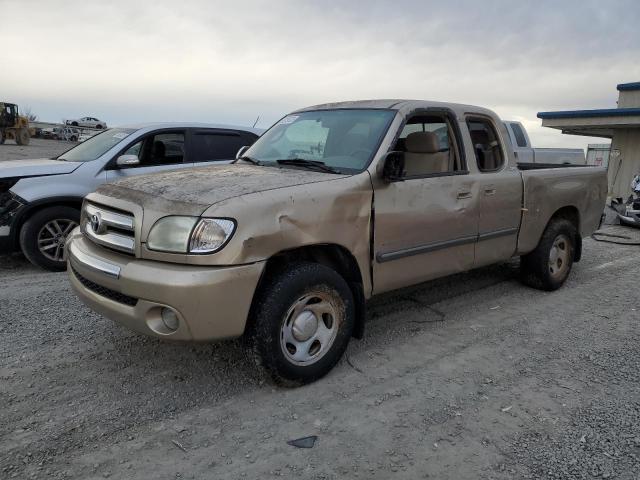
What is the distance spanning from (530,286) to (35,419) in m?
4.96

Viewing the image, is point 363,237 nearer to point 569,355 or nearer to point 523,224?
point 569,355

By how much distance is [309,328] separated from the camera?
11.4 feet

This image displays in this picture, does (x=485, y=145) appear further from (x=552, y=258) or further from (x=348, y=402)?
(x=348, y=402)

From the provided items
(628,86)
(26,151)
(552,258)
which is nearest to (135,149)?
(552,258)

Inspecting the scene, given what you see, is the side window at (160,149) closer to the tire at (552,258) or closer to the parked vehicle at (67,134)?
the tire at (552,258)

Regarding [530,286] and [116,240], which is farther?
[530,286]

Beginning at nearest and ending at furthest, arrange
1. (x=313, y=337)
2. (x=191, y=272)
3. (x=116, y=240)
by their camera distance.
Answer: (x=191, y=272)
(x=116, y=240)
(x=313, y=337)

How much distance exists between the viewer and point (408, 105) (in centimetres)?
434

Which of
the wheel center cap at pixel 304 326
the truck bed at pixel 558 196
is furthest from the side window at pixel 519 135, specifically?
the wheel center cap at pixel 304 326

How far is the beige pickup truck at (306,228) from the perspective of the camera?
304 centimetres

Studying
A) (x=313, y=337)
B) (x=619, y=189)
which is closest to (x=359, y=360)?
(x=313, y=337)

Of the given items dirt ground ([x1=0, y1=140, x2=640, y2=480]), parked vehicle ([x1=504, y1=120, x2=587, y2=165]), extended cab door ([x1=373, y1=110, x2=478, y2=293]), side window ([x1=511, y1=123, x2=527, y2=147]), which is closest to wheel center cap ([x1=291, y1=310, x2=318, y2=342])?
dirt ground ([x1=0, y1=140, x2=640, y2=480])

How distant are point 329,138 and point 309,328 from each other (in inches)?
64.8

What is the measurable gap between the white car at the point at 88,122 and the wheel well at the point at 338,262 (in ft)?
190
